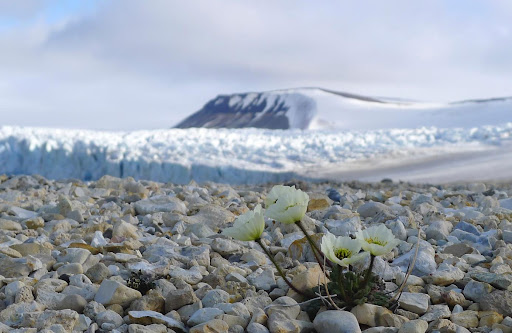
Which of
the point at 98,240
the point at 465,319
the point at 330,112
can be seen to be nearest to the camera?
the point at 465,319

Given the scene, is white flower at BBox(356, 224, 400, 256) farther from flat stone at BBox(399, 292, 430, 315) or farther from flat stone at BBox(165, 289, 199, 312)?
flat stone at BBox(165, 289, 199, 312)

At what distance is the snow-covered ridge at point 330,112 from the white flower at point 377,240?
1137 cm

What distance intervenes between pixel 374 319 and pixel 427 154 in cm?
781

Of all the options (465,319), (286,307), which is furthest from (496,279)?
(286,307)

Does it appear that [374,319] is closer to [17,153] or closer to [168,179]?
[168,179]

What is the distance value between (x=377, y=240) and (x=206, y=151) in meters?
8.07

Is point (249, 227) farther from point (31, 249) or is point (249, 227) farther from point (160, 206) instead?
point (160, 206)

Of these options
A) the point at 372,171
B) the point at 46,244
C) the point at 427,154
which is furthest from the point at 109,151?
the point at 46,244

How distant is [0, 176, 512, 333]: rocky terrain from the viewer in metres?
1.19

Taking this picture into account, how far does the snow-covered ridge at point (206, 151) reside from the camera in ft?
27.5

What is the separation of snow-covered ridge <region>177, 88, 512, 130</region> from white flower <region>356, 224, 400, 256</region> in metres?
11.4

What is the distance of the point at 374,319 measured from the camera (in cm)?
120

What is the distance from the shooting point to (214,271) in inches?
56.6

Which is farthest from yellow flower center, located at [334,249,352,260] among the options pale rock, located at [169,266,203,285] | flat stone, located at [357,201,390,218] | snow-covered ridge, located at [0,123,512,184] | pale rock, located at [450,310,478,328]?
snow-covered ridge, located at [0,123,512,184]
